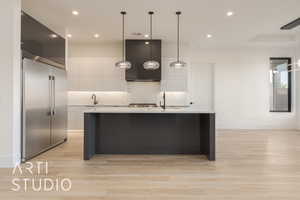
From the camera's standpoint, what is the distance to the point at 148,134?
4.45 m

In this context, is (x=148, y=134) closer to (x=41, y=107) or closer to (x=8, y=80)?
(x=41, y=107)

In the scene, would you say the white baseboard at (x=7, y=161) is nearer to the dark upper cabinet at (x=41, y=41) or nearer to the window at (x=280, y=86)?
the dark upper cabinet at (x=41, y=41)

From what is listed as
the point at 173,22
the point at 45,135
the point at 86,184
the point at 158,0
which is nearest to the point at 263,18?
the point at 173,22

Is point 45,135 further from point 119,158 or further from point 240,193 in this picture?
point 240,193

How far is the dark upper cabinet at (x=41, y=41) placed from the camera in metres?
3.96

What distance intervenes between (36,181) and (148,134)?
83.8 inches

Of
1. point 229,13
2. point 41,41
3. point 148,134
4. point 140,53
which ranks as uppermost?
point 229,13

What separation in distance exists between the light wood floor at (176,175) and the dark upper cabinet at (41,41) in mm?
2042

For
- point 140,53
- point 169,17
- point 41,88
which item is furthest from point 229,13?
point 41,88

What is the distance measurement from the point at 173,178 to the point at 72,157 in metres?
2.10

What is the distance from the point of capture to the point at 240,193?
104 inches

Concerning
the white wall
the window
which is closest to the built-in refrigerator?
the white wall

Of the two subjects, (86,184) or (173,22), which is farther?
(173,22)

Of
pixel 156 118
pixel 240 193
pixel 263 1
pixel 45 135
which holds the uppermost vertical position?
pixel 263 1
